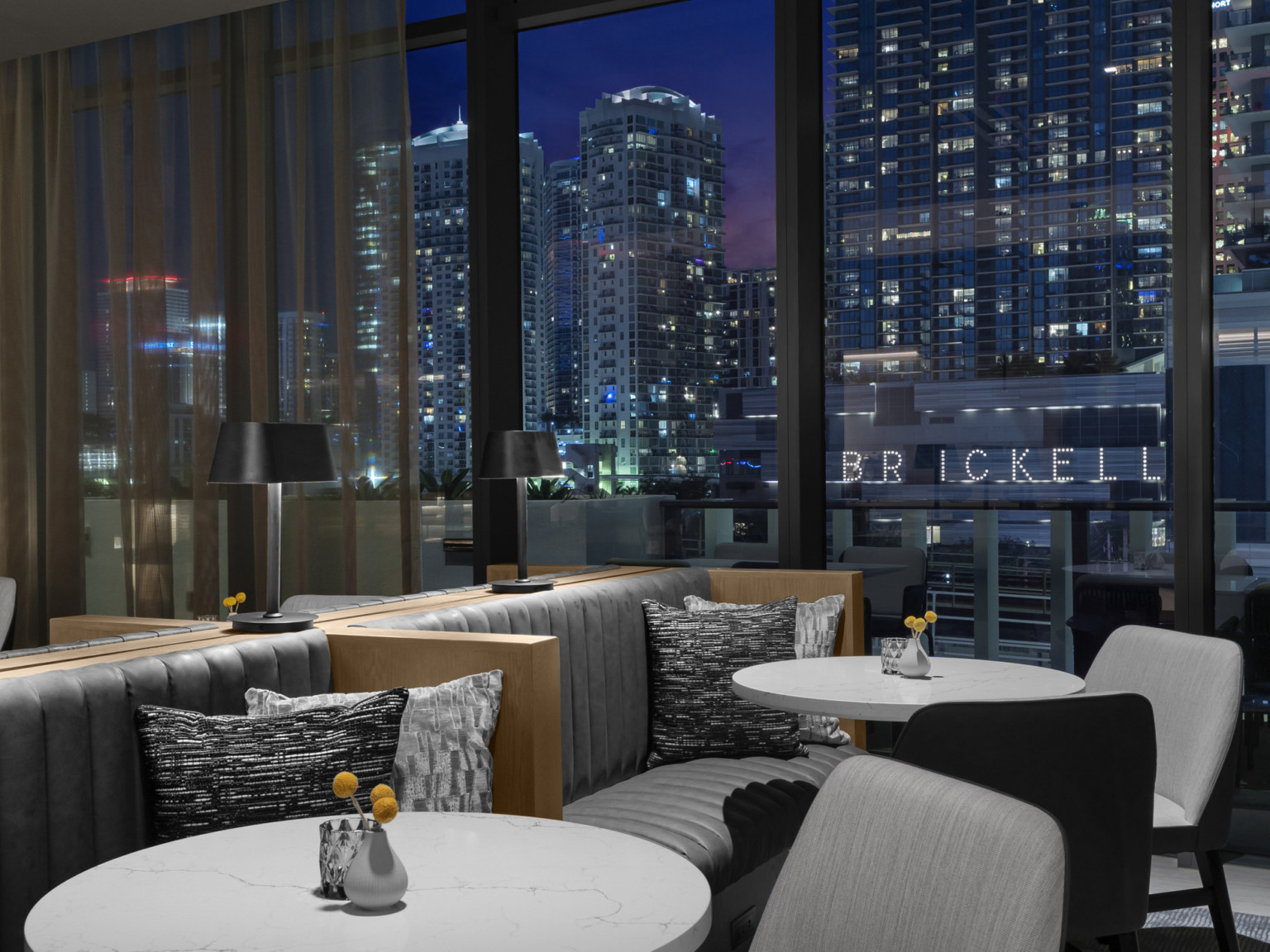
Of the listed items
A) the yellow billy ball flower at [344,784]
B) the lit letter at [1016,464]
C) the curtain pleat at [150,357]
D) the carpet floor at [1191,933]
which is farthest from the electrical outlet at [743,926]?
the curtain pleat at [150,357]

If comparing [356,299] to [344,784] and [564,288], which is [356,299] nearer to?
[564,288]

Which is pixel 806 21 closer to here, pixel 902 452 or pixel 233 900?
pixel 902 452

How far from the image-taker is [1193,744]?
260 cm

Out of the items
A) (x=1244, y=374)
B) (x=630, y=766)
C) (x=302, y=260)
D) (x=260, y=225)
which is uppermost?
(x=260, y=225)

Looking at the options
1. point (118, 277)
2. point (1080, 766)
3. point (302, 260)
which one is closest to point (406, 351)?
point (302, 260)

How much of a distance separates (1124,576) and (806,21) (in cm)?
226

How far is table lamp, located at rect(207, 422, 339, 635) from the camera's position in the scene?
8.37 ft

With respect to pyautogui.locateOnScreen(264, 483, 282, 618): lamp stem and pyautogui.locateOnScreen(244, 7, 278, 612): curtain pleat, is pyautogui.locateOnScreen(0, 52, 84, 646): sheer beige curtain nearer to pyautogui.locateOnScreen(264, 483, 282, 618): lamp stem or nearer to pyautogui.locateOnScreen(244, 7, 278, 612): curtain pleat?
pyautogui.locateOnScreen(244, 7, 278, 612): curtain pleat

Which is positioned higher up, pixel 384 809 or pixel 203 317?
pixel 203 317

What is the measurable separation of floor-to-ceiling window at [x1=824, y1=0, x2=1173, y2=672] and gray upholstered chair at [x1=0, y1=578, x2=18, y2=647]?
12.1 feet

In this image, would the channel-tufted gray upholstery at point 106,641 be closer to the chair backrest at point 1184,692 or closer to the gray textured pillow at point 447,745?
the gray textured pillow at point 447,745

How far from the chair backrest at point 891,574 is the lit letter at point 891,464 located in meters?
0.25

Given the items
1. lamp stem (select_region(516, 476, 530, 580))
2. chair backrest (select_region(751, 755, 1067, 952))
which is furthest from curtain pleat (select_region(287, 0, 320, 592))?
chair backrest (select_region(751, 755, 1067, 952))

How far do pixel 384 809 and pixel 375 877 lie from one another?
88 mm
